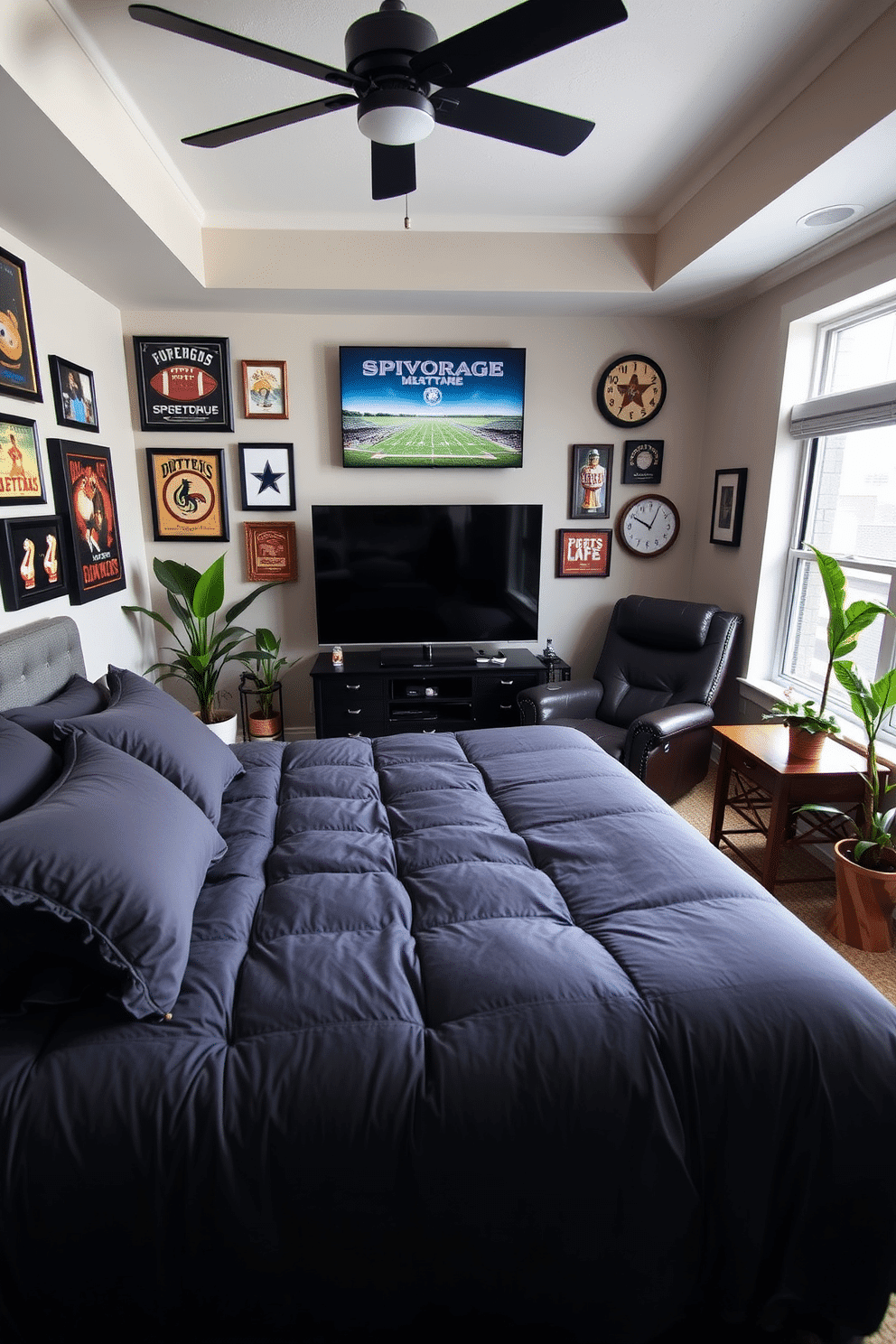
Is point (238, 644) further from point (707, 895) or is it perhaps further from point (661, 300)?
point (707, 895)

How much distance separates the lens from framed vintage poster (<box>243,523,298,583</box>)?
13.3ft

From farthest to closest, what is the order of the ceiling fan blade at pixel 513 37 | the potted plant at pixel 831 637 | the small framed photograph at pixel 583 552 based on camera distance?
the small framed photograph at pixel 583 552
the potted plant at pixel 831 637
the ceiling fan blade at pixel 513 37

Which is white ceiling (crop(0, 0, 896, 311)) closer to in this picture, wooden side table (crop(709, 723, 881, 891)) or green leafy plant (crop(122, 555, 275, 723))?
green leafy plant (crop(122, 555, 275, 723))

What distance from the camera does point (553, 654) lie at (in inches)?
164

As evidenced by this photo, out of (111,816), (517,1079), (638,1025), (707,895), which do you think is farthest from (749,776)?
(111,816)

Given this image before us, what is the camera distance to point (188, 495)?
3.98 meters

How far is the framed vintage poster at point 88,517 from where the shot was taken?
2994 mm

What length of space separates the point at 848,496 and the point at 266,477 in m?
2.93

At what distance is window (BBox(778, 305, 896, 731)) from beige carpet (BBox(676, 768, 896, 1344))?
2.26 ft

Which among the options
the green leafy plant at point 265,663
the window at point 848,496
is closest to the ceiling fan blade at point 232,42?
the window at point 848,496

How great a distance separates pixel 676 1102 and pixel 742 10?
2.67m

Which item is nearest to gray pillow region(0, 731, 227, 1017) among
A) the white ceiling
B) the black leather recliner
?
the white ceiling

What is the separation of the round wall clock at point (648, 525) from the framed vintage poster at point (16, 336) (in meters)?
3.01

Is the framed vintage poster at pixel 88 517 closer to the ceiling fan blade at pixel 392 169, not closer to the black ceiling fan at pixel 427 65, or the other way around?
the black ceiling fan at pixel 427 65
